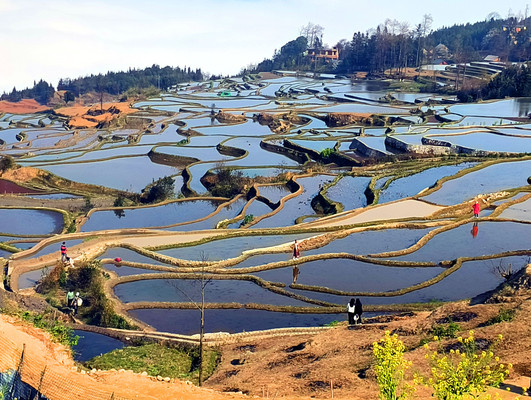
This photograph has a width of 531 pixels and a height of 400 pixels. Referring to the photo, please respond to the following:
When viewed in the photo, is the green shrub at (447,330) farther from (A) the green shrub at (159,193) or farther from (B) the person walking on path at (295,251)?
(A) the green shrub at (159,193)

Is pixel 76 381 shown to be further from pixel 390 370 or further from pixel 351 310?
pixel 351 310

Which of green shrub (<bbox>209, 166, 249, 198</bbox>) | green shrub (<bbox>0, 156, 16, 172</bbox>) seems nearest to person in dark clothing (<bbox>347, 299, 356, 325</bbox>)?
green shrub (<bbox>209, 166, 249, 198</bbox>)

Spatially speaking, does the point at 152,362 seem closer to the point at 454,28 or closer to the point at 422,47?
the point at 422,47

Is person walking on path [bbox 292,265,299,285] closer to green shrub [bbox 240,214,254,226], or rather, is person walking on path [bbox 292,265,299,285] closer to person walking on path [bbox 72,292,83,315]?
person walking on path [bbox 72,292,83,315]

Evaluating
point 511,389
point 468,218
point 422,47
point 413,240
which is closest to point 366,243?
point 413,240

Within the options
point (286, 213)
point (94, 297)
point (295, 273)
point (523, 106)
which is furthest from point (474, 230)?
point (523, 106)

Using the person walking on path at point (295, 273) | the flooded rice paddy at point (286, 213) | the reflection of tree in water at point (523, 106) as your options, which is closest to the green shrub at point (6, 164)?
the flooded rice paddy at point (286, 213)
